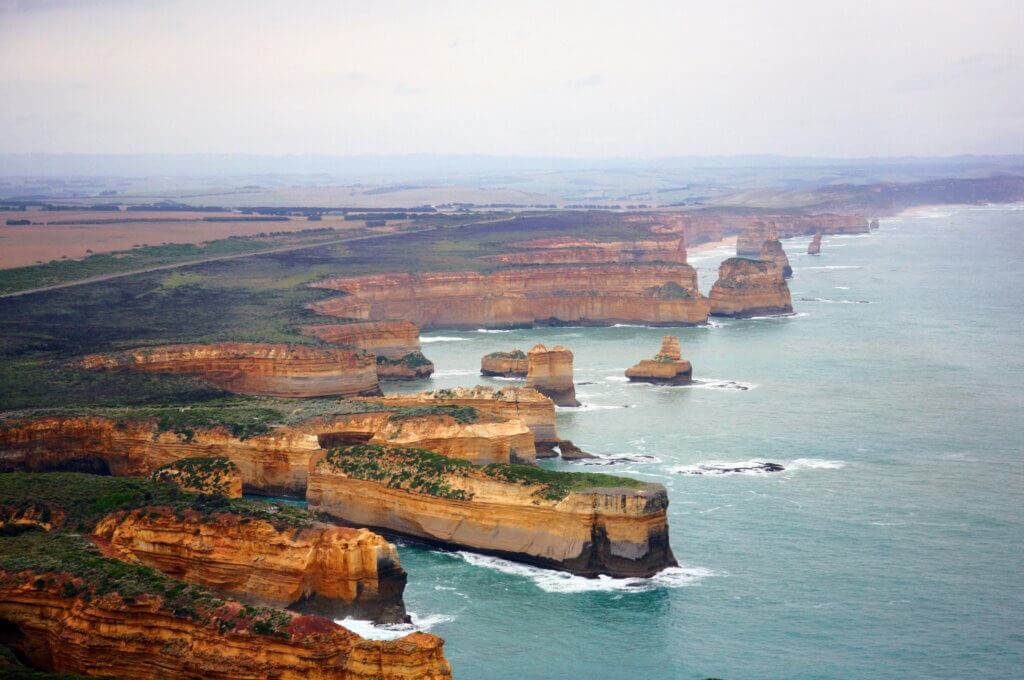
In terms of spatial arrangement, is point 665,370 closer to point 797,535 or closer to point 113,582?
point 797,535

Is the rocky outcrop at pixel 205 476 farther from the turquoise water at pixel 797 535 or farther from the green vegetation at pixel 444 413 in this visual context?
the green vegetation at pixel 444 413

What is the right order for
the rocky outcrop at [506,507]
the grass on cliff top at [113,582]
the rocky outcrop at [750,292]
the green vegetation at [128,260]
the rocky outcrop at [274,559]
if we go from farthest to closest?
the rocky outcrop at [750,292]
the green vegetation at [128,260]
the rocky outcrop at [506,507]
the rocky outcrop at [274,559]
the grass on cliff top at [113,582]

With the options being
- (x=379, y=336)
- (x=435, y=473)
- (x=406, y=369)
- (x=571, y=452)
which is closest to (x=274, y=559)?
(x=435, y=473)

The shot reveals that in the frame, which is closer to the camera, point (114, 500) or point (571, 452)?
point (114, 500)

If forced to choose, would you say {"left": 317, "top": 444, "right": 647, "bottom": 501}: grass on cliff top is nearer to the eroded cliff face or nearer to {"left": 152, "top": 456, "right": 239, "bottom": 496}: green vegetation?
{"left": 152, "top": 456, "right": 239, "bottom": 496}: green vegetation

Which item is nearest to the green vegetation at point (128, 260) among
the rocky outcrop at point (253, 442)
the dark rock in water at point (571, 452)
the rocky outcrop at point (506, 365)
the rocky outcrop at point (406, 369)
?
the rocky outcrop at point (406, 369)

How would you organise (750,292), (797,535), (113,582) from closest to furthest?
(113,582) < (797,535) < (750,292)
